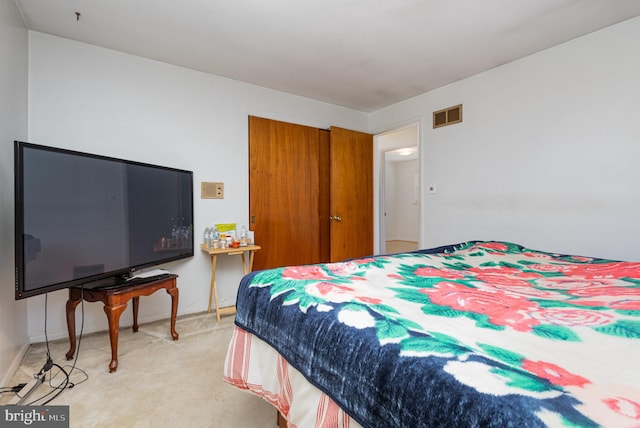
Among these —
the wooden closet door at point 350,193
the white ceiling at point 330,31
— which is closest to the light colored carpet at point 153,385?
the wooden closet door at point 350,193

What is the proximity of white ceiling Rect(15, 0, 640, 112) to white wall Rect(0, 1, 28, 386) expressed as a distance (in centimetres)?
30

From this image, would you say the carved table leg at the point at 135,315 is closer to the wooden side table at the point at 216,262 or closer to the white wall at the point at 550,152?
the wooden side table at the point at 216,262

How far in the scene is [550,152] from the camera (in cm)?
258

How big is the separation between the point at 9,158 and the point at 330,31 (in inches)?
94.2

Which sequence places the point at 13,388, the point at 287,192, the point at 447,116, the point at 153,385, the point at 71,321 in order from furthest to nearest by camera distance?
the point at 287,192
the point at 447,116
the point at 71,321
the point at 153,385
the point at 13,388

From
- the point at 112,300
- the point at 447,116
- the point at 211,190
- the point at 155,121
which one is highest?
the point at 447,116

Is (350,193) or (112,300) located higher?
(350,193)

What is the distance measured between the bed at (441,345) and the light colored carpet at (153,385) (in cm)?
44

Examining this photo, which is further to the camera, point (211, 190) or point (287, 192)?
point (287, 192)

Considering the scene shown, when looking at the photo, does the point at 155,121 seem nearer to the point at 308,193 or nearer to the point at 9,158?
the point at 9,158

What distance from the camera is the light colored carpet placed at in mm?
1520

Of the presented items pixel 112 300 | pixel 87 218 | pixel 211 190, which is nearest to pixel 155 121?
pixel 211 190

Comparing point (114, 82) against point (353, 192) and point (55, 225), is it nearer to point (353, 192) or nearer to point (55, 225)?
point (55, 225)

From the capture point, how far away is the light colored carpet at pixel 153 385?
152 cm
